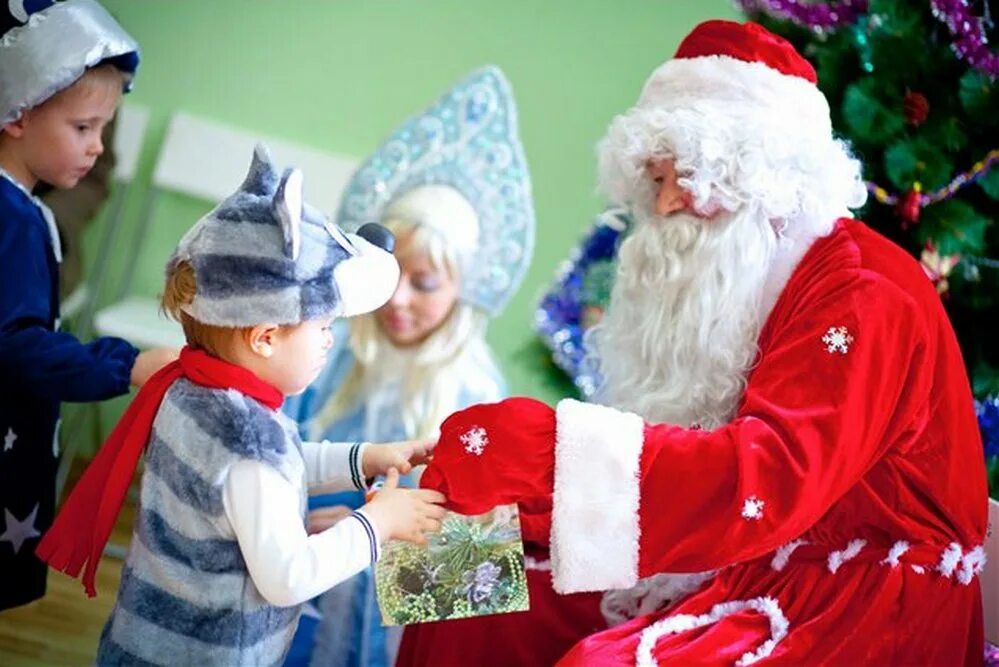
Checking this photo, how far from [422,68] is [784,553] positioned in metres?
2.26

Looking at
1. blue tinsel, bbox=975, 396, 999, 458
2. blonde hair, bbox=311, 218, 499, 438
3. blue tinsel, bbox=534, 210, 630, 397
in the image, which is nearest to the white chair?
blue tinsel, bbox=534, 210, 630, 397

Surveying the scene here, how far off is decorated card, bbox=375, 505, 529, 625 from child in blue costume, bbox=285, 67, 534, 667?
32.3 inches

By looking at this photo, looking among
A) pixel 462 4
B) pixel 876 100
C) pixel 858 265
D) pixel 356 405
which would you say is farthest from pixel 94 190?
pixel 858 265

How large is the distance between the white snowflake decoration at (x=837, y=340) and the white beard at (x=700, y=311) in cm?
19

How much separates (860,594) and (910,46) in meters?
1.10

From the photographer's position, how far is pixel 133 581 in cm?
161

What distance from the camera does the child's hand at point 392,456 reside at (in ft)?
5.70

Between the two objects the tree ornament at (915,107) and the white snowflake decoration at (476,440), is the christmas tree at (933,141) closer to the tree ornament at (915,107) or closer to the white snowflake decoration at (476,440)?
the tree ornament at (915,107)

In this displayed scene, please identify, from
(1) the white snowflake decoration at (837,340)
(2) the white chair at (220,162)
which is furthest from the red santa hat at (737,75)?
(2) the white chair at (220,162)

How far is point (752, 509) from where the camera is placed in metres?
1.62

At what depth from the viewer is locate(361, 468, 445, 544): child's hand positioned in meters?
1.58

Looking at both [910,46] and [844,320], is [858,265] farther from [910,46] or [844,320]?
[910,46]

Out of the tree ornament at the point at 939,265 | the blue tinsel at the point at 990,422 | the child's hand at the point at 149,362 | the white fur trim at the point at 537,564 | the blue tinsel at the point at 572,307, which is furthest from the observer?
the blue tinsel at the point at 572,307

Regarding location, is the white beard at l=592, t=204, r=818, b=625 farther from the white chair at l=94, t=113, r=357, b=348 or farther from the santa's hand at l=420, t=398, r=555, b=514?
the white chair at l=94, t=113, r=357, b=348
